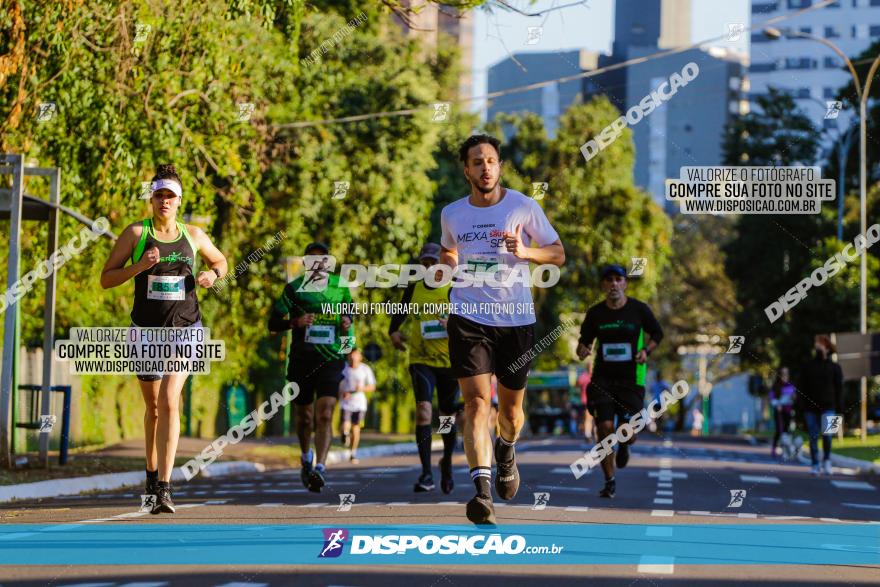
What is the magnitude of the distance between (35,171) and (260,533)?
7414 mm

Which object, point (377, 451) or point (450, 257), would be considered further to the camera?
point (377, 451)

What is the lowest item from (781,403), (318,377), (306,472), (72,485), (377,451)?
(377,451)

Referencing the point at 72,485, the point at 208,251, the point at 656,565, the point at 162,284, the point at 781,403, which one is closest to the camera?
the point at 656,565

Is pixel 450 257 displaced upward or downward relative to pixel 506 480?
upward

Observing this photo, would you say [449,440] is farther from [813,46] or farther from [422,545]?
[813,46]

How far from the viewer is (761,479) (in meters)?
19.3

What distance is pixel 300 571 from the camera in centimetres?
782

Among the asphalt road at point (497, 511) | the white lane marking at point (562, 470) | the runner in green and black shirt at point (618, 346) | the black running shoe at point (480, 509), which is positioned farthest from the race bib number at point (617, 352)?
the black running shoe at point (480, 509)

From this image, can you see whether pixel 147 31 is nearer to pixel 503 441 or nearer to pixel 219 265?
pixel 219 265

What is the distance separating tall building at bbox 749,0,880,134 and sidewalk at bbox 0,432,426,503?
384 ft

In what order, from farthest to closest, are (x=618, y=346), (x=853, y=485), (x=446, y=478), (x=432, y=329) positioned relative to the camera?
(x=853, y=485) < (x=618, y=346) < (x=432, y=329) < (x=446, y=478)

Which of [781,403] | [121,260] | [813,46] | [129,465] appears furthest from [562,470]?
[813,46]

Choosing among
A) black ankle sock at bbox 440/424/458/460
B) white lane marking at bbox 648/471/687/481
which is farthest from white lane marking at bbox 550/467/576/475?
black ankle sock at bbox 440/424/458/460

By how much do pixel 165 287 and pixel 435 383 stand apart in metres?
4.21
